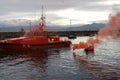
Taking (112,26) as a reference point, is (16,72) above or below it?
below

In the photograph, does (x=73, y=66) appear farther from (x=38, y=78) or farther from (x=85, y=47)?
(x=85, y=47)

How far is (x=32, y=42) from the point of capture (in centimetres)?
6944

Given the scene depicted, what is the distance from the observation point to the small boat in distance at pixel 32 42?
223 feet

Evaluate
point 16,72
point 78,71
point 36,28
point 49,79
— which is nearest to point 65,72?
point 78,71

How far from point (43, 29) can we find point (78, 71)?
3968 cm

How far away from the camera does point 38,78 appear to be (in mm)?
32938

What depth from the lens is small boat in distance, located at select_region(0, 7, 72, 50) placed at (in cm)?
6788

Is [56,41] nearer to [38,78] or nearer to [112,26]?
[112,26]

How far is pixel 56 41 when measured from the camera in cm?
7831

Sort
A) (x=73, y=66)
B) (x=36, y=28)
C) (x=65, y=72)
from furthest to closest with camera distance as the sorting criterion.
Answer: (x=36, y=28) < (x=73, y=66) < (x=65, y=72)

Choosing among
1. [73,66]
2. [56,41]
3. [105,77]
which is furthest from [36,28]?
[105,77]

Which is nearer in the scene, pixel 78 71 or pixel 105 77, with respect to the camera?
pixel 105 77

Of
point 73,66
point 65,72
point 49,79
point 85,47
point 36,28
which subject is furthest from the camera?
point 36,28

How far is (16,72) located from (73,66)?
9.95 meters
